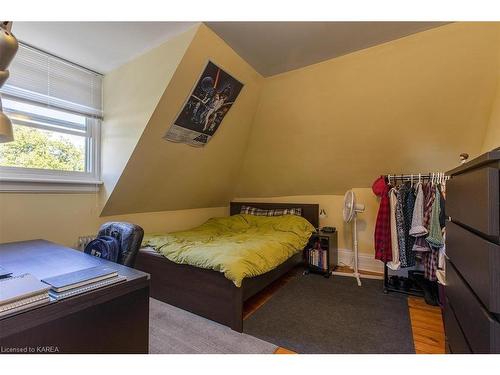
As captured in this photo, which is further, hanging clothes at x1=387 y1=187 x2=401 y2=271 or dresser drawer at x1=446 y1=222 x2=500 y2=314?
hanging clothes at x1=387 y1=187 x2=401 y2=271

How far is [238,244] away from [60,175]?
1.95 m

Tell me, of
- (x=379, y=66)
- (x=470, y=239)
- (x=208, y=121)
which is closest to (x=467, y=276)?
(x=470, y=239)

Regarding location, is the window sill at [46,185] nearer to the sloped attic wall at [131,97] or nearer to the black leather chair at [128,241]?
the sloped attic wall at [131,97]

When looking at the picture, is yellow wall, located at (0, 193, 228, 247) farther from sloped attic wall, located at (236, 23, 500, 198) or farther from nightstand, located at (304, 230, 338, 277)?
nightstand, located at (304, 230, 338, 277)

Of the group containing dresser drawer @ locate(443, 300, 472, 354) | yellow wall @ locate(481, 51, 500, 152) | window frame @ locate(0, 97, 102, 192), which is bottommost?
dresser drawer @ locate(443, 300, 472, 354)

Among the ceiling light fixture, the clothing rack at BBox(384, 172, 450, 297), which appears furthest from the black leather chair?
the clothing rack at BBox(384, 172, 450, 297)

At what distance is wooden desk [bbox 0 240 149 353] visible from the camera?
32.6 inches

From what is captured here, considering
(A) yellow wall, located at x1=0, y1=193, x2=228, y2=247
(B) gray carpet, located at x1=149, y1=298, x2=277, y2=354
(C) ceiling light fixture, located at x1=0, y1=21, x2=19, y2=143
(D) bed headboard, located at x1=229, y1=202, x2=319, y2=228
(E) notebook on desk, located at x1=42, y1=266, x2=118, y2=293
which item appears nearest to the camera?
(E) notebook on desk, located at x1=42, y1=266, x2=118, y2=293

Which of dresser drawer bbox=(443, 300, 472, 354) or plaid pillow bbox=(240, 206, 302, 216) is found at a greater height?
plaid pillow bbox=(240, 206, 302, 216)

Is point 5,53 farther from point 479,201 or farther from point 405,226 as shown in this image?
point 405,226

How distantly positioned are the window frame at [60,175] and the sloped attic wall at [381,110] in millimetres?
1988

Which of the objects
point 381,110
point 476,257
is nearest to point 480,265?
point 476,257

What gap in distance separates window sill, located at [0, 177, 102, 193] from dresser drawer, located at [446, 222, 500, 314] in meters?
3.04

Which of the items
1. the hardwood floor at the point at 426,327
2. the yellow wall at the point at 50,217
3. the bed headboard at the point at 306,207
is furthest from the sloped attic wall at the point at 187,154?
the hardwood floor at the point at 426,327
